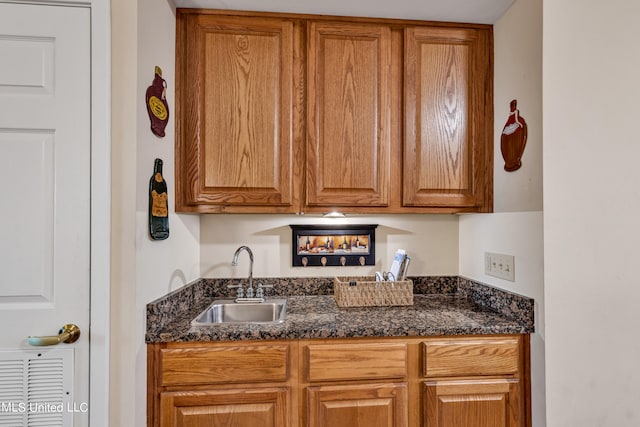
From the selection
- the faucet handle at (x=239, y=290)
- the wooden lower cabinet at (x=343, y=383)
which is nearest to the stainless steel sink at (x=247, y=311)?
the faucet handle at (x=239, y=290)

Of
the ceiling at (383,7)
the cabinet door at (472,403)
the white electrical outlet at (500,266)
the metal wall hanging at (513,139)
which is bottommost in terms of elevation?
the cabinet door at (472,403)

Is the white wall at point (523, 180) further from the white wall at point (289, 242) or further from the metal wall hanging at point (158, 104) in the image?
the metal wall hanging at point (158, 104)

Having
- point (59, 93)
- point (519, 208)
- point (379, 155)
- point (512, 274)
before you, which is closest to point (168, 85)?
point (59, 93)

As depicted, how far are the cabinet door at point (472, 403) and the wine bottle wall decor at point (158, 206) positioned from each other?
1227 millimetres

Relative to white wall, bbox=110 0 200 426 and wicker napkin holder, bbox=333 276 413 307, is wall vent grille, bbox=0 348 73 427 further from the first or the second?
wicker napkin holder, bbox=333 276 413 307

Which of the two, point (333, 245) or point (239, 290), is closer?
point (239, 290)

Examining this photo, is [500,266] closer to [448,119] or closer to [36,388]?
[448,119]

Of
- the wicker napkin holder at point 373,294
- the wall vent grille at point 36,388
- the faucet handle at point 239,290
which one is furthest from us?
the faucet handle at point 239,290

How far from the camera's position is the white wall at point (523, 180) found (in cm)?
126

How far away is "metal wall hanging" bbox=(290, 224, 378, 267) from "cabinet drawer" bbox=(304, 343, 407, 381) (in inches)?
23.9

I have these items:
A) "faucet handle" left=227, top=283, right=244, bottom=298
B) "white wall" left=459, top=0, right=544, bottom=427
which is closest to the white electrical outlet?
"white wall" left=459, top=0, right=544, bottom=427

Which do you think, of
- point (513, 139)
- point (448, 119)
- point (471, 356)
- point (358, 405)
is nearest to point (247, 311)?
point (358, 405)

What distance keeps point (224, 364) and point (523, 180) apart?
1.43m

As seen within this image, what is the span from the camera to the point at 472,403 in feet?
4.20
